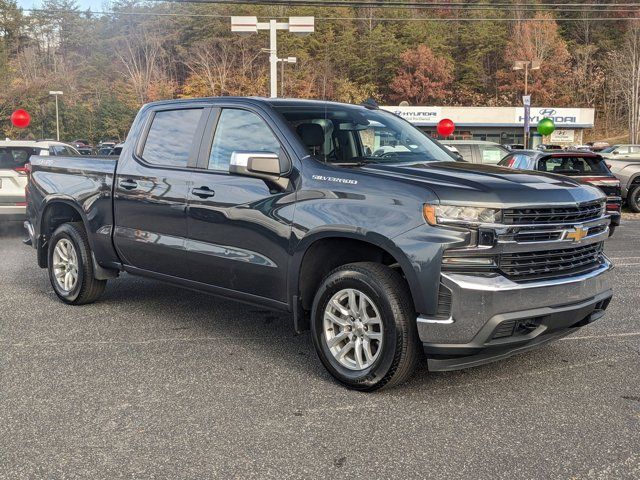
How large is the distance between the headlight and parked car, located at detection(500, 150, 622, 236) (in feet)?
29.4

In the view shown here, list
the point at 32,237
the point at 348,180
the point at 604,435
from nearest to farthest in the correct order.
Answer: the point at 604,435, the point at 348,180, the point at 32,237

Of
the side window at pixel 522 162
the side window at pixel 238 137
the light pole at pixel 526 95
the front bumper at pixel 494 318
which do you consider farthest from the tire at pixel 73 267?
the light pole at pixel 526 95

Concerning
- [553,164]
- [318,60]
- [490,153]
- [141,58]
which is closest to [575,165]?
[553,164]

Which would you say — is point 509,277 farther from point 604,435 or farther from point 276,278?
point 276,278

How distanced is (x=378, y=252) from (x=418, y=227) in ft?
1.67

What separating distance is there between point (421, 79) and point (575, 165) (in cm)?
7097

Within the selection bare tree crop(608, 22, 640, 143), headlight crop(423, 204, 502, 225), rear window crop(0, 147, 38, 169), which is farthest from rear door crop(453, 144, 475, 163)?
bare tree crop(608, 22, 640, 143)

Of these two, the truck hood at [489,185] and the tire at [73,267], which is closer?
the truck hood at [489,185]

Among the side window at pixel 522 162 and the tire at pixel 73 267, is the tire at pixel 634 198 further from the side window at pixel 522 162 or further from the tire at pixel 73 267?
the tire at pixel 73 267

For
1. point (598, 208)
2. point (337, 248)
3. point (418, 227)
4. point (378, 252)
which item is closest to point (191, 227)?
point (337, 248)

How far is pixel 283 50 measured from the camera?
80.2m

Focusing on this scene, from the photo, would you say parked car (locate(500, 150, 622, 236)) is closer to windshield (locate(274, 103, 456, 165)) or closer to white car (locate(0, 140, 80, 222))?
windshield (locate(274, 103, 456, 165))

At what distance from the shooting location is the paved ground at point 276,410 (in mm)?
3184

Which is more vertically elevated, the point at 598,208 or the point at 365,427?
the point at 598,208
